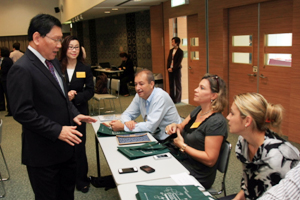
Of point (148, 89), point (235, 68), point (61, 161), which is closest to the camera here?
point (61, 161)

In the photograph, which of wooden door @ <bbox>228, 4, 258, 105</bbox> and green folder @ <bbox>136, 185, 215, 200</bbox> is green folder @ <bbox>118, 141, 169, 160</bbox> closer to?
green folder @ <bbox>136, 185, 215, 200</bbox>

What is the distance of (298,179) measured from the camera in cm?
124

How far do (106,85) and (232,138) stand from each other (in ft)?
12.7

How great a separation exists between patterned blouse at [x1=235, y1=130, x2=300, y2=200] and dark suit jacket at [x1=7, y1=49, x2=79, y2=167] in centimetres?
120

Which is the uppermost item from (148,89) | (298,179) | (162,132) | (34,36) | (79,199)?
(34,36)

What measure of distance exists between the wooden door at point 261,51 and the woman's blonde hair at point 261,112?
136 inches

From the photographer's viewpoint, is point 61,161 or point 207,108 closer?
point 61,161

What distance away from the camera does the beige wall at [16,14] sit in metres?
13.6

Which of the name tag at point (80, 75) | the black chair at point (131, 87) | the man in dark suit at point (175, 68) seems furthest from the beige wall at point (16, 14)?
the name tag at point (80, 75)

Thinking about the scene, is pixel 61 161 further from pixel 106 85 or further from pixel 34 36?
pixel 106 85

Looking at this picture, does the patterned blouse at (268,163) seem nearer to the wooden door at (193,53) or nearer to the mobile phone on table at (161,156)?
the mobile phone on table at (161,156)

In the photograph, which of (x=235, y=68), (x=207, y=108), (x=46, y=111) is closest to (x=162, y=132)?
(x=207, y=108)

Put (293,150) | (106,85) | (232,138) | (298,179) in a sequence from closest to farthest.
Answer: (298,179) < (293,150) < (232,138) < (106,85)

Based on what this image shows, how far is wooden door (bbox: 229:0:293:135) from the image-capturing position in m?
4.86
